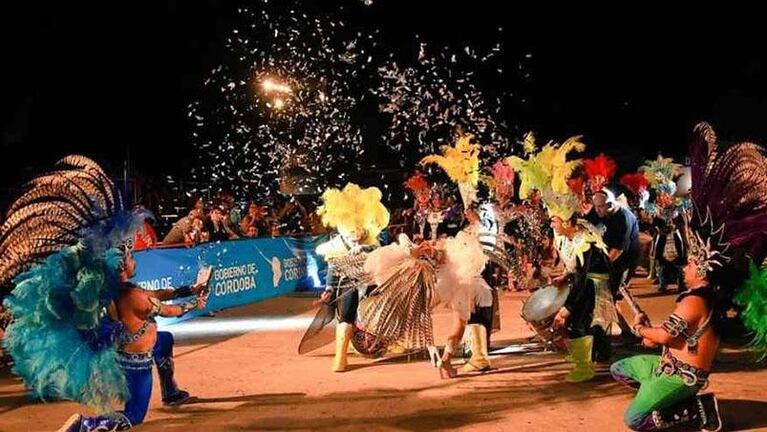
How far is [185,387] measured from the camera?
782 centimetres

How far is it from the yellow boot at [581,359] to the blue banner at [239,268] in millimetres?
5965

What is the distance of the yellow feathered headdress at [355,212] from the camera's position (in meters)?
8.58

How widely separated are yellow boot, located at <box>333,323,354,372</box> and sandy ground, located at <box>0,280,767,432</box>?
130 millimetres

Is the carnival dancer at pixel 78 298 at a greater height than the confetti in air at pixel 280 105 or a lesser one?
lesser

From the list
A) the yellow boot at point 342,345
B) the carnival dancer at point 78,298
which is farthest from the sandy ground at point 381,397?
the carnival dancer at point 78,298

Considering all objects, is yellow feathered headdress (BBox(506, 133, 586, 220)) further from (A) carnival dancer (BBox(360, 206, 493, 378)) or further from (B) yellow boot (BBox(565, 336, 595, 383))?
(B) yellow boot (BBox(565, 336, 595, 383))

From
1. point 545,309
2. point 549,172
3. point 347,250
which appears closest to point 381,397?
point 347,250

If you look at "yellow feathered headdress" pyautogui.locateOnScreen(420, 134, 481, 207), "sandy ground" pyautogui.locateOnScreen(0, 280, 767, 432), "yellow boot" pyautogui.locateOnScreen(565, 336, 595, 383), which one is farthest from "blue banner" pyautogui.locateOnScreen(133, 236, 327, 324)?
"yellow boot" pyautogui.locateOnScreen(565, 336, 595, 383)

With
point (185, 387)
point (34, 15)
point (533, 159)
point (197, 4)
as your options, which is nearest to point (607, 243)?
point (533, 159)

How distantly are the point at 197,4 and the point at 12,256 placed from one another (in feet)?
53.2

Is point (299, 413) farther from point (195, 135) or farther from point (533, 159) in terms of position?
point (195, 135)

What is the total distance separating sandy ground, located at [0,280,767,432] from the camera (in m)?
6.34

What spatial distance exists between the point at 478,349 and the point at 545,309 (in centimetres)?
84

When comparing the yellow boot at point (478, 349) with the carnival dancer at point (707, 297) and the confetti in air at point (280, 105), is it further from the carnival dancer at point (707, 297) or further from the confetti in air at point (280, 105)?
the confetti in air at point (280, 105)
